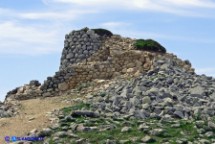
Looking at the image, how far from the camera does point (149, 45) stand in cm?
3366

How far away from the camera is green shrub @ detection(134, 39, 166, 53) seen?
109 ft

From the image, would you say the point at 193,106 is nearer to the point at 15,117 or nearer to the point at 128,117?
the point at 128,117

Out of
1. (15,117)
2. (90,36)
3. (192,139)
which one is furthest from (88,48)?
(192,139)

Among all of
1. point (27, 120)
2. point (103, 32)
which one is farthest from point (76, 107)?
point (103, 32)

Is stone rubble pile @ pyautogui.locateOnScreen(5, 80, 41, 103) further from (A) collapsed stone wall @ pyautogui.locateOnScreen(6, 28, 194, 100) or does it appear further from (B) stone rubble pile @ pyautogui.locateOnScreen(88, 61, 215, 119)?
(B) stone rubble pile @ pyautogui.locateOnScreen(88, 61, 215, 119)

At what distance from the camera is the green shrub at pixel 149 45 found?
33097 millimetres

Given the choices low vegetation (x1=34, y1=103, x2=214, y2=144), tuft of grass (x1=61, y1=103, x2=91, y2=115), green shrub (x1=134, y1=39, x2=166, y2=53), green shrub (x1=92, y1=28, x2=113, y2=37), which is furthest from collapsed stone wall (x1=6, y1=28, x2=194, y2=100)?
low vegetation (x1=34, y1=103, x2=214, y2=144)

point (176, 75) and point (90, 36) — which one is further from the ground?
point (90, 36)

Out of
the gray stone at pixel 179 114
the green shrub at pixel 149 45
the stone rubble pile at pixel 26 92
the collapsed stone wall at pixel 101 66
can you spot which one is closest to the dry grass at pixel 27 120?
the stone rubble pile at pixel 26 92

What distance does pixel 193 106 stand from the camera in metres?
22.3

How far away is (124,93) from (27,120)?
14.4 feet

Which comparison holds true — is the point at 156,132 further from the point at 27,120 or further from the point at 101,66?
the point at 101,66

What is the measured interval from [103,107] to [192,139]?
213 inches

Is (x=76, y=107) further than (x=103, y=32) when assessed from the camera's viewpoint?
No
